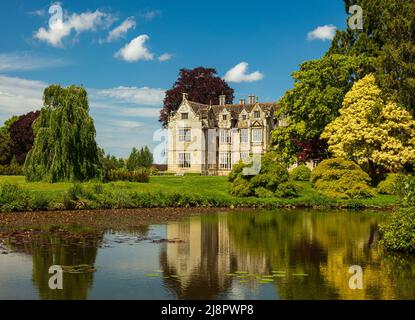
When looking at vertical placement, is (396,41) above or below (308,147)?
above

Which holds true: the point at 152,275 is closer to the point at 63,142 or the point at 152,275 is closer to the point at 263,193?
the point at 263,193

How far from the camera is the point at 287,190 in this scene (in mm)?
38000

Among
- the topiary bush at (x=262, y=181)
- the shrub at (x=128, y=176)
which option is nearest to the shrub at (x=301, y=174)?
the topiary bush at (x=262, y=181)

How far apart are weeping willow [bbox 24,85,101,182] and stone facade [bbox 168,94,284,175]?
27.4 meters

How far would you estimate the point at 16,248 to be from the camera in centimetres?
1611

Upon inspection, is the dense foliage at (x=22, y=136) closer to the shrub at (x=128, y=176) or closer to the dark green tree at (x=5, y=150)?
the dark green tree at (x=5, y=150)

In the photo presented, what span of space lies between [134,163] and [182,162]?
21.9 ft

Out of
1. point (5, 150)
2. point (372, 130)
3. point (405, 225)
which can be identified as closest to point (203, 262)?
point (405, 225)

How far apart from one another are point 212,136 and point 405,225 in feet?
172

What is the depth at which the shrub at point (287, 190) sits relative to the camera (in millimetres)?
37938

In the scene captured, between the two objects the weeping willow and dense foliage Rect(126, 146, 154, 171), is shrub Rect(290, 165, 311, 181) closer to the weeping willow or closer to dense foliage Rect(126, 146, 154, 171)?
the weeping willow
